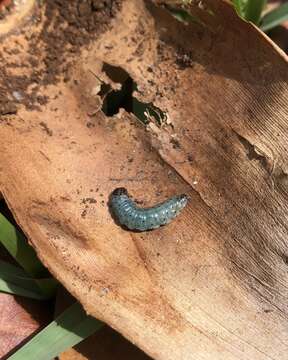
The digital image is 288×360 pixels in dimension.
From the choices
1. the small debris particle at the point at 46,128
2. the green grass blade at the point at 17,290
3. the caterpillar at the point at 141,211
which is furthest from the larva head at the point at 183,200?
the green grass blade at the point at 17,290

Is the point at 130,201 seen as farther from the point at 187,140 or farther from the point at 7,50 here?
the point at 7,50

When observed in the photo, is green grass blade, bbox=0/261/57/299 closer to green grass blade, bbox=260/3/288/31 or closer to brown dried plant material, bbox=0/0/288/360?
brown dried plant material, bbox=0/0/288/360

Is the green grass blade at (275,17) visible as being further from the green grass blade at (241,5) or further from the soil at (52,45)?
the soil at (52,45)

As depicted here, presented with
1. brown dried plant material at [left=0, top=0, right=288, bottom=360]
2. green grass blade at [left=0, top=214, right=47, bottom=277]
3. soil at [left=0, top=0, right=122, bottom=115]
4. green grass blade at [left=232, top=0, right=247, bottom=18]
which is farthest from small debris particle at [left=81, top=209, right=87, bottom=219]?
green grass blade at [left=232, top=0, right=247, bottom=18]

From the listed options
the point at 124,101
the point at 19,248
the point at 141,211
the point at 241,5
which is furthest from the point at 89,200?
the point at 241,5

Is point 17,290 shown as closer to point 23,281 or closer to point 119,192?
point 23,281

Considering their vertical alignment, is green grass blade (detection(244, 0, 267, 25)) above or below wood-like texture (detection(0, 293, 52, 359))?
above

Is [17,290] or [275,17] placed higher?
[275,17]
